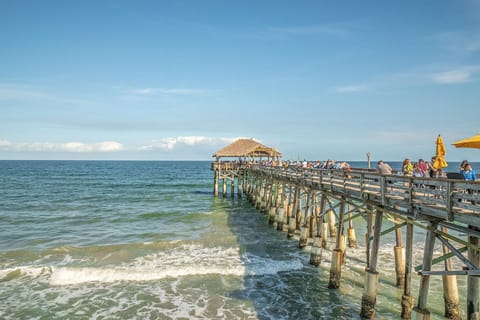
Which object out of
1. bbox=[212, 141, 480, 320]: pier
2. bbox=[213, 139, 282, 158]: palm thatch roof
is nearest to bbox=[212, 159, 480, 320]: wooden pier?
bbox=[212, 141, 480, 320]: pier

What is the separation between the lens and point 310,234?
17938 mm

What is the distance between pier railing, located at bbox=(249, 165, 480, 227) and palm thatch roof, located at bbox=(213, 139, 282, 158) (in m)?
21.4

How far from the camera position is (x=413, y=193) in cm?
798

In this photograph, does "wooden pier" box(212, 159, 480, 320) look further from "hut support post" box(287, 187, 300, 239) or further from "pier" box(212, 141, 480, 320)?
"hut support post" box(287, 187, 300, 239)

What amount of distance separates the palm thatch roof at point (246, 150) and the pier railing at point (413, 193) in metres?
21.4

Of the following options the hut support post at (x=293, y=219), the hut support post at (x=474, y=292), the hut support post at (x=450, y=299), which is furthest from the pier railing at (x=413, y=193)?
the hut support post at (x=293, y=219)

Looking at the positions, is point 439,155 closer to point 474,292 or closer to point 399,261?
point 399,261

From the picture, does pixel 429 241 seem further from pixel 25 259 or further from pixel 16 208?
pixel 16 208

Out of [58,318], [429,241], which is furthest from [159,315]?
[429,241]

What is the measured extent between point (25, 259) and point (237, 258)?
9.52 meters

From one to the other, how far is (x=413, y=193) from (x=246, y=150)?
28.7 meters

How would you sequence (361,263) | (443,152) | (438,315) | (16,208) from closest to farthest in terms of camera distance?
1. (438,315)
2. (443,152)
3. (361,263)
4. (16,208)

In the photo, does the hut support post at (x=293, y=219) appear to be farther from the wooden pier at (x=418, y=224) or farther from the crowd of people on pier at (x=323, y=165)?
the wooden pier at (x=418, y=224)

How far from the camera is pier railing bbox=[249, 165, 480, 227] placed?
655 centimetres
